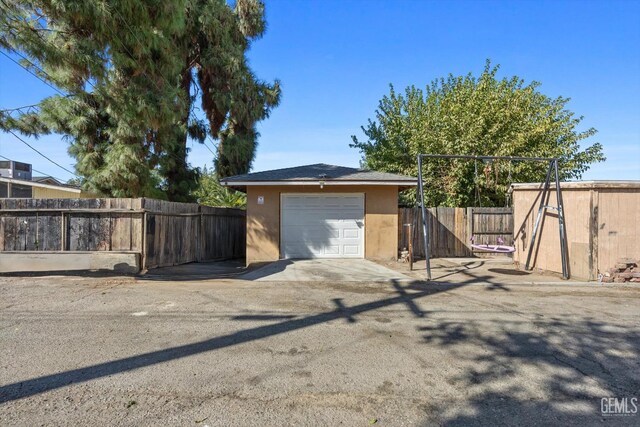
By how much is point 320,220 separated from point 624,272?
295 inches

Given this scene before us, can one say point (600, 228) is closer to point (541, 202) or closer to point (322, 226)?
point (541, 202)

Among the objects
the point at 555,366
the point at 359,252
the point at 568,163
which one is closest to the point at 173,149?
the point at 359,252

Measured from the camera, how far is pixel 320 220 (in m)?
11.6

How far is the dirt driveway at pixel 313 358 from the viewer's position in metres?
2.87

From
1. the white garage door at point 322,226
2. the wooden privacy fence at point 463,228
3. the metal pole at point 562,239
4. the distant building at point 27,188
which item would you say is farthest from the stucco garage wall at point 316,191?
the distant building at point 27,188

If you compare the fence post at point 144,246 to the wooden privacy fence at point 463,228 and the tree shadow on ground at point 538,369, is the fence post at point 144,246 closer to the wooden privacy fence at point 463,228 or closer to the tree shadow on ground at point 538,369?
the tree shadow on ground at point 538,369

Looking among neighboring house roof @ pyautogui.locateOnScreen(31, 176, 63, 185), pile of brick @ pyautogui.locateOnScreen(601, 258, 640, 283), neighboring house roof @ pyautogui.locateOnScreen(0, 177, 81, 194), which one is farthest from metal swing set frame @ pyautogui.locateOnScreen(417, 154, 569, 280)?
Answer: neighboring house roof @ pyautogui.locateOnScreen(31, 176, 63, 185)

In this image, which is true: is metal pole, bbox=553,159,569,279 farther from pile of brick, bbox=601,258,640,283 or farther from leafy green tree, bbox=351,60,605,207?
leafy green tree, bbox=351,60,605,207

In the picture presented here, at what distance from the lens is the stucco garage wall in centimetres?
1137

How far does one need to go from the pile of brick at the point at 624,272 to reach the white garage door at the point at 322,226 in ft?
19.7

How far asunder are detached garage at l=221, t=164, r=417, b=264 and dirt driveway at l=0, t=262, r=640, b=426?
15.2 ft

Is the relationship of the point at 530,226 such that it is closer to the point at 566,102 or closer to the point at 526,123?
the point at 526,123

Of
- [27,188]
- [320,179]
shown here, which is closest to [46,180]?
[27,188]

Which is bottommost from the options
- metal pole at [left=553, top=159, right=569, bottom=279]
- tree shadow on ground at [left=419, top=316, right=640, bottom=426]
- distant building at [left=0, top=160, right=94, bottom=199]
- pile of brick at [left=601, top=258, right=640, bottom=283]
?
tree shadow on ground at [left=419, top=316, right=640, bottom=426]
